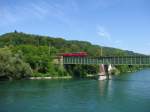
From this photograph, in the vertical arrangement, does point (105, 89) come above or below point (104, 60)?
below

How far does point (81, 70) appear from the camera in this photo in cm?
10938

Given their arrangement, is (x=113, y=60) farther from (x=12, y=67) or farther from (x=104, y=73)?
(x=12, y=67)

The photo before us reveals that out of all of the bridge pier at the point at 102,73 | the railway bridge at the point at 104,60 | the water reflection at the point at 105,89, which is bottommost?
the water reflection at the point at 105,89

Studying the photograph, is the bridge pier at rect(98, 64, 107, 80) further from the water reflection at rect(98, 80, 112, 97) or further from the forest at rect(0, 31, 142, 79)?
the water reflection at rect(98, 80, 112, 97)

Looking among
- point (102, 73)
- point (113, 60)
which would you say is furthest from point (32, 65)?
point (113, 60)

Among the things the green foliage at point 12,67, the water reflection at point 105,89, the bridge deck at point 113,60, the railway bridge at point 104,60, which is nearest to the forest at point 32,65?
the green foliage at point 12,67

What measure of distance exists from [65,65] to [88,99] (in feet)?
185

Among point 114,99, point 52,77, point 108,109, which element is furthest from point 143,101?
point 52,77

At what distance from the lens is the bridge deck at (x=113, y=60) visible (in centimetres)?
9202

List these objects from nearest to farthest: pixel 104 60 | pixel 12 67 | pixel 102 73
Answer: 1. pixel 12 67
2. pixel 104 60
3. pixel 102 73

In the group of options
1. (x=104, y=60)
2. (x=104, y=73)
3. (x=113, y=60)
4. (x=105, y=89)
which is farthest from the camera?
(x=104, y=73)

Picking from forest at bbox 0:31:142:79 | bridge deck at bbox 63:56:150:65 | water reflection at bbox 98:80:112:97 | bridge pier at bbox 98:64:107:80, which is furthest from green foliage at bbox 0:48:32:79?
bridge deck at bbox 63:56:150:65

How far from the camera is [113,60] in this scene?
324 feet

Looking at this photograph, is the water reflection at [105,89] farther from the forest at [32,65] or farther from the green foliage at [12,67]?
the forest at [32,65]
